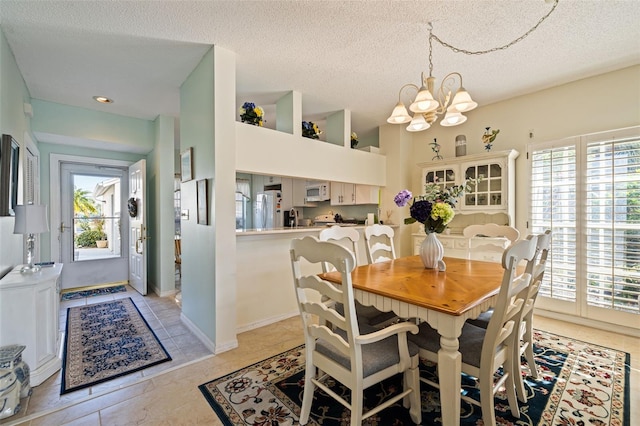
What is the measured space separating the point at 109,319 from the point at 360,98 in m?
4.00

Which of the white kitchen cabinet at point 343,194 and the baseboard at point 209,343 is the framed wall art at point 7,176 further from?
the white kitchen cabinet at point 343,194

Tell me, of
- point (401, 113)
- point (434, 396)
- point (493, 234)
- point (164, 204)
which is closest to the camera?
point (434, 396)

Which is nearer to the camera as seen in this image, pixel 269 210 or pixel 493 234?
pixel 493 234

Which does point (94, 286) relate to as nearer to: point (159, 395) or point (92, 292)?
point (92, 292)

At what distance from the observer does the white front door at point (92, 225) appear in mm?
4379

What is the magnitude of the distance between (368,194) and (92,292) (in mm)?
4567

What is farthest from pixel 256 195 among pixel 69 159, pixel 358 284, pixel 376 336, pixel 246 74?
pixel 376 336

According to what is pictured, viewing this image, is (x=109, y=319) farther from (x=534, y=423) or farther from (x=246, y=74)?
(x=534, y=423)

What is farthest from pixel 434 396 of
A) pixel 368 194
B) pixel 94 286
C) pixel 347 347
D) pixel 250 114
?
pixel 94 286

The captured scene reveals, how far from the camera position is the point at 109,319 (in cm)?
321

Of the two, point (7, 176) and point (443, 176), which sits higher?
point (443, 176)

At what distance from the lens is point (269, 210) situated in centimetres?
571

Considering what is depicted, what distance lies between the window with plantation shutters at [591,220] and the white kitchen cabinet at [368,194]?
2.01m

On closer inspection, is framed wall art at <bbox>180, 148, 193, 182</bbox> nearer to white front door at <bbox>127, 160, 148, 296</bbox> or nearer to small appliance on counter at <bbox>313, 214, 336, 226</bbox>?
white front door at <bbox>127, 160, 148, 296</bbox>
